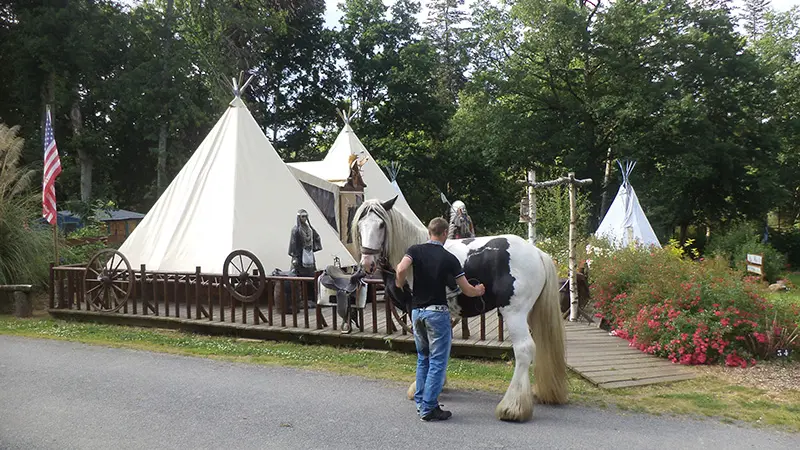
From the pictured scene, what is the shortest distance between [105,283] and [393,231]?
253 inches

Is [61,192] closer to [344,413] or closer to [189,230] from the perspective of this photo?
[189,230]

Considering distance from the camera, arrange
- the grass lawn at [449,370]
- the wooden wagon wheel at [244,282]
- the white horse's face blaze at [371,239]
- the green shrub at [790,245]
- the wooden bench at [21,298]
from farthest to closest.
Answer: the green shrub at [790,245]
the wooden bench at [21,298]
the wooden wagon wheel at [244,282]
the grass lawn at [449,370]
the white horse's face blaze at [371,239]

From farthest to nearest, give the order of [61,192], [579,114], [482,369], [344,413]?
1. [61,192]
2. [579,114]
3. [482,369]
4. [344,413]

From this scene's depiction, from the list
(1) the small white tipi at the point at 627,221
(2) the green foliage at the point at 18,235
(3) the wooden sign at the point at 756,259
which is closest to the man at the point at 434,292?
(2) the green foliage at the point at 18,235

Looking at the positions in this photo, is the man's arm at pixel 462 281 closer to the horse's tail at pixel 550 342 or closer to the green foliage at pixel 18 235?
the horse's tail at pixel 550 342

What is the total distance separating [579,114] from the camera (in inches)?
898

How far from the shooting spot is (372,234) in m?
4.05

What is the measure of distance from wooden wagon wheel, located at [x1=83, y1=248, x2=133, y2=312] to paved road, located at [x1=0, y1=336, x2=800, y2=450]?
2807mm

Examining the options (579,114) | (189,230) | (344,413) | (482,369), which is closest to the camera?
(344,413)

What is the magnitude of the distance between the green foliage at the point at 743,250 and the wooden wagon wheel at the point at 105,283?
15.7 m

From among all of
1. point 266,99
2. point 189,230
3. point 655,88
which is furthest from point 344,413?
point 266,99

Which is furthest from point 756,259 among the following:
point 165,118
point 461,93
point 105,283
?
point 165,118

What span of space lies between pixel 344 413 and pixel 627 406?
246cm

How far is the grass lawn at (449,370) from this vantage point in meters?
4.45
